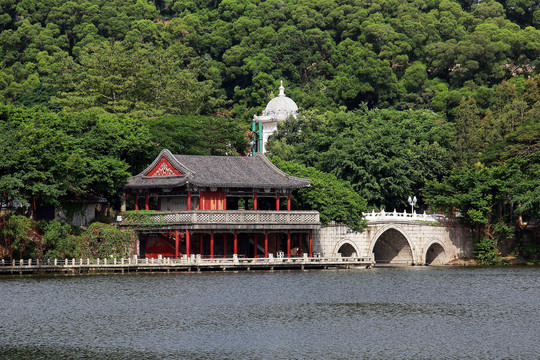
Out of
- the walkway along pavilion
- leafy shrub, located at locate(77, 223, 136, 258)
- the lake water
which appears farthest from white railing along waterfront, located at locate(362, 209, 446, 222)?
leafy shrub, located at locate(77, 223, 136, 258)

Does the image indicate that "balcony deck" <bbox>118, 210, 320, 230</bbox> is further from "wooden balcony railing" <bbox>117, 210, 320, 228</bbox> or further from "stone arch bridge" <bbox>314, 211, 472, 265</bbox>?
"stone arch bridge" <bbox>314, 211, 472, 265</bbox>

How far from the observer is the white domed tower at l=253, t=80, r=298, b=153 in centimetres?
9244

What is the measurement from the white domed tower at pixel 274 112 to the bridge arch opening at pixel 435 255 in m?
29.0

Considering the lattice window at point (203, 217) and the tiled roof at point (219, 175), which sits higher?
the tiled roof at point (219, 175)

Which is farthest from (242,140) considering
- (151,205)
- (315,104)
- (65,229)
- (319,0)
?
(319,0)

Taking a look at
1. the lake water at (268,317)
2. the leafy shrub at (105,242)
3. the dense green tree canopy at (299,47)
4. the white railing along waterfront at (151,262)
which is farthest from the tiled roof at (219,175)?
the dense green tree canopy at (299,47)

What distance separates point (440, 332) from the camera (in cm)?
3422

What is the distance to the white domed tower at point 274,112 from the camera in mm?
92438

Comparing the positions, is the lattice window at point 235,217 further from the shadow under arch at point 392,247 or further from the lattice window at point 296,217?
the shadow under arch at point 392,247

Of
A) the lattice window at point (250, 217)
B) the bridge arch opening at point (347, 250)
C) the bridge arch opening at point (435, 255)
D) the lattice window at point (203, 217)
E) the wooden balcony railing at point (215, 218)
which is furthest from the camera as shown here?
the bridge arch opening at point (435, 255)

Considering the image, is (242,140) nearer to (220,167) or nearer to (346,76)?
(220,167)

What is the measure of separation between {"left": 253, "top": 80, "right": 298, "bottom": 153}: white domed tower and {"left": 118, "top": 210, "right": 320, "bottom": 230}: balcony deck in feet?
115

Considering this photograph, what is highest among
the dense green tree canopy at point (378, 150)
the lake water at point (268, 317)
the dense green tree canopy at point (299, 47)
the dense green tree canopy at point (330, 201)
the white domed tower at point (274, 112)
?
the dense green tree canopy at point (299, 47)

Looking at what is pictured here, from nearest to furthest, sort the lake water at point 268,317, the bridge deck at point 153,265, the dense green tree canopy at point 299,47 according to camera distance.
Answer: the lake water at point 268,317 → the bridge deck at point 153,265 → the dense green tree canopy at point 299,47
